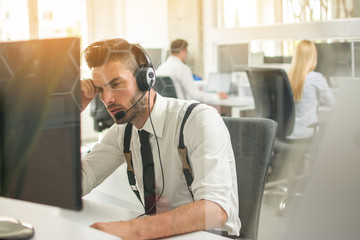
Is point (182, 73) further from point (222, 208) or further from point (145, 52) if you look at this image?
point (222, 208)

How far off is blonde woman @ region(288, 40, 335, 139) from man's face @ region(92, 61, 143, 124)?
42cm

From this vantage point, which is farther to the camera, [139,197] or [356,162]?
[139,197]

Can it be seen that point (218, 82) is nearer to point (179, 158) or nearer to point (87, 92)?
point (179, 158)

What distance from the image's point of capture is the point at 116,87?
→ 109 cm

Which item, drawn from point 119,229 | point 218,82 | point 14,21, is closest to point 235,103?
point 218,82

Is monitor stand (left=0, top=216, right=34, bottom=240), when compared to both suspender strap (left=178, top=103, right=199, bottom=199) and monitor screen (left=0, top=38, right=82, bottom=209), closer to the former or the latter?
monitor screen (left=0, top=38, right=82, bottom=209)

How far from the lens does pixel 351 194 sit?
110 centimetres

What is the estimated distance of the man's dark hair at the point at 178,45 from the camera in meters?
1.18

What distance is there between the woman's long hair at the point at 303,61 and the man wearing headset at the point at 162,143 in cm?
23

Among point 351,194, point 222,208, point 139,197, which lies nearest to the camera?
point 222,208

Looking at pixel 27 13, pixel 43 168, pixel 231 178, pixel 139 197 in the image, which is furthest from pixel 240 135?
pixel 27 13

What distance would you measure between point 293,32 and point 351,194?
0.44 m

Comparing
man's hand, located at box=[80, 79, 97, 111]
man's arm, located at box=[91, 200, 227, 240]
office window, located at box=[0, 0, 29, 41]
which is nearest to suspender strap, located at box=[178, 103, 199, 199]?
man's arm, located at box=[91, 200, 227, 240]

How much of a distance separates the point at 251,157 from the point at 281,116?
15 centimetres
